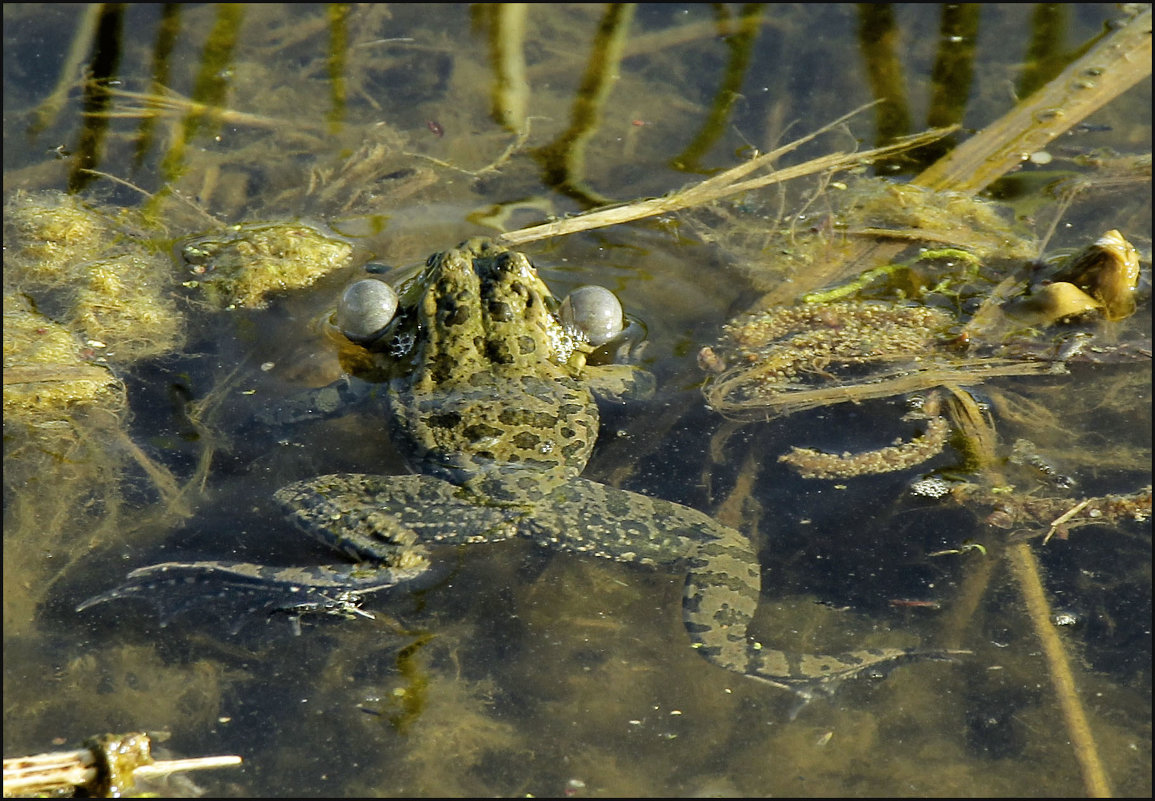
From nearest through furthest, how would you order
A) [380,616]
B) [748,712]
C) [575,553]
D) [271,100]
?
[748,712] < [380,616] < [575,553] < [271,100]

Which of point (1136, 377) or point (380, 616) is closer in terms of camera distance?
point (380, 616)

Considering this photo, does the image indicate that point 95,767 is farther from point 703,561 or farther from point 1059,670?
point 1059,670

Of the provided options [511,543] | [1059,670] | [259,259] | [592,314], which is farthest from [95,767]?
[1059,670]

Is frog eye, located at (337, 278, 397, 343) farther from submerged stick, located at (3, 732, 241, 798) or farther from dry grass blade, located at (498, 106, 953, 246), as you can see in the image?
submerged stick, located at (3, 732, 241, 798)

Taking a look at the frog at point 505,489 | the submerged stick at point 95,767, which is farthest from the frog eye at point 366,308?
the submerged stick at point 95,767

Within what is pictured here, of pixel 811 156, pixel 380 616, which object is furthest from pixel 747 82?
pixel 380 616

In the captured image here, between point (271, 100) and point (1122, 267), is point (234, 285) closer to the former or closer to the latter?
point (271, 100)
